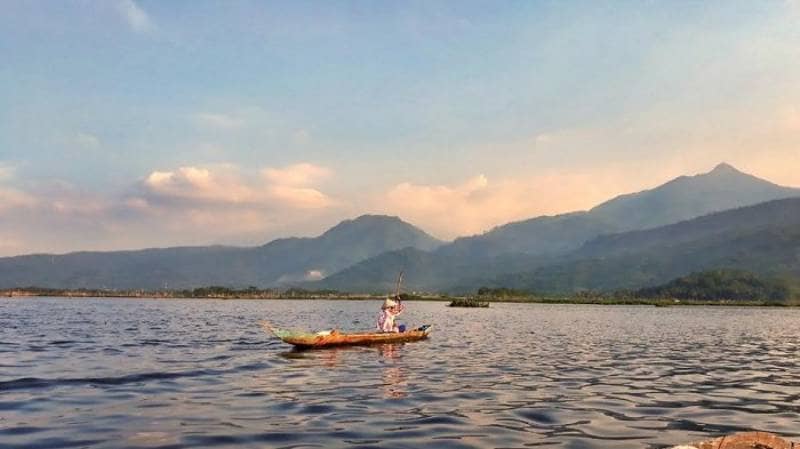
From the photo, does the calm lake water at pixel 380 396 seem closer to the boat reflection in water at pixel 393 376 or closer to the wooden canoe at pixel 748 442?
the boat reflection in water at pixel 393 376

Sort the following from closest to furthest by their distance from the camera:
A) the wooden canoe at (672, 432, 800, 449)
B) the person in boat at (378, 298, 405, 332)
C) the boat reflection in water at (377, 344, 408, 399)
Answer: the wooden canoe at (672, 432, 800, 449)
the boat reflection in water at (377, 344, 408, 399)
the person in boat at (378, 298, 405, 332)

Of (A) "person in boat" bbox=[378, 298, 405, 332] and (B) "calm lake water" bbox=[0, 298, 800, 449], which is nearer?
(B) "calm lake water" bbox=[0, 298, 800, 449]

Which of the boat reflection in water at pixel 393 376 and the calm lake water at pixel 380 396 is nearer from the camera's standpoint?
the calm lake water at pixel 380 396

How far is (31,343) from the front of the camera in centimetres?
4588

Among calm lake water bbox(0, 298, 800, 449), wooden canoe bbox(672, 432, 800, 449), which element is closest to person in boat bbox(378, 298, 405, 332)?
calm lake water bbox(0, 298, 800, 449)

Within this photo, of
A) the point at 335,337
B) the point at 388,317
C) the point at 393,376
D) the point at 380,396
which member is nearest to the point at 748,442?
the point at 380,396

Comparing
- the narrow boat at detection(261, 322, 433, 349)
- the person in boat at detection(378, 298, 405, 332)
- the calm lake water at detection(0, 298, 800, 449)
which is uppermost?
the person in boat at detection(378, 298, 405, 332)

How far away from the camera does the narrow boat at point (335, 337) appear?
142ft

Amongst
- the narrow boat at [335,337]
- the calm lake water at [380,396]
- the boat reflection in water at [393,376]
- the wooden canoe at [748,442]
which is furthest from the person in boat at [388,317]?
the wooden canoe at [748,442]

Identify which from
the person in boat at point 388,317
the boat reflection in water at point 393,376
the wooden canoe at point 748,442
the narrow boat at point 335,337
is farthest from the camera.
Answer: the person in boat at point 388,317

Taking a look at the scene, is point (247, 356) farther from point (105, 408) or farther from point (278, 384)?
point (105, 408)

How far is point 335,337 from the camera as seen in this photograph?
45688mm

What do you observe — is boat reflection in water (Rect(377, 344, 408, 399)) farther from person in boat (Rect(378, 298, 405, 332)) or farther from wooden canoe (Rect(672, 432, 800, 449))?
wooden canoe (Rect(672, 432, 800, 449))

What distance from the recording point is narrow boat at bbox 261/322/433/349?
142 ft
